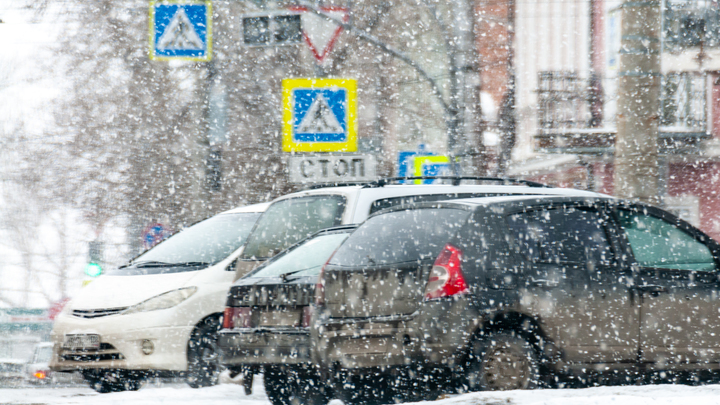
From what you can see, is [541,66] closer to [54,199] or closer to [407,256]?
[54,199]

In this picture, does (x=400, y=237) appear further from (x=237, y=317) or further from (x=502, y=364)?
(x=237, y=317)

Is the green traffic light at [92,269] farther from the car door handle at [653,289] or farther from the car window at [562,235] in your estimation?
the car door handle at [653,289]

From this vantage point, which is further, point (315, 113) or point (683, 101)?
point (683, 101)

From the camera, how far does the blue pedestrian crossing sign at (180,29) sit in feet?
44.6

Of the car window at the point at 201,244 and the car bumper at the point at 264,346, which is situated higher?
the car window at the point at 201,244

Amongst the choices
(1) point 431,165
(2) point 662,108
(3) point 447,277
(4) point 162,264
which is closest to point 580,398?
(3) point 447,277

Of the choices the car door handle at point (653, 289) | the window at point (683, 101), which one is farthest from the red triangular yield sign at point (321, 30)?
the window at point (683, 101)

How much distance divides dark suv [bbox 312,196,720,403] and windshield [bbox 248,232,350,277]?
2.08ft

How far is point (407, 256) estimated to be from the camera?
628 cm

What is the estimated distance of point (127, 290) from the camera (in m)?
9.78

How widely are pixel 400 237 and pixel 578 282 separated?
1.12 m

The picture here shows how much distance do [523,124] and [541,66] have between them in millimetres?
1908

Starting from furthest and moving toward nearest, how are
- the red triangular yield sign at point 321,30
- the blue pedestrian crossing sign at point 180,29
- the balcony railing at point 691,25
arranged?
1. the balcony railing at point 691,25
2. the blue pedestrian crossing sign at point 180,29
3. the red triangular yield sign at point 321,30

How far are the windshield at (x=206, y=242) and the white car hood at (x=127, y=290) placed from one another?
0.39 metres
